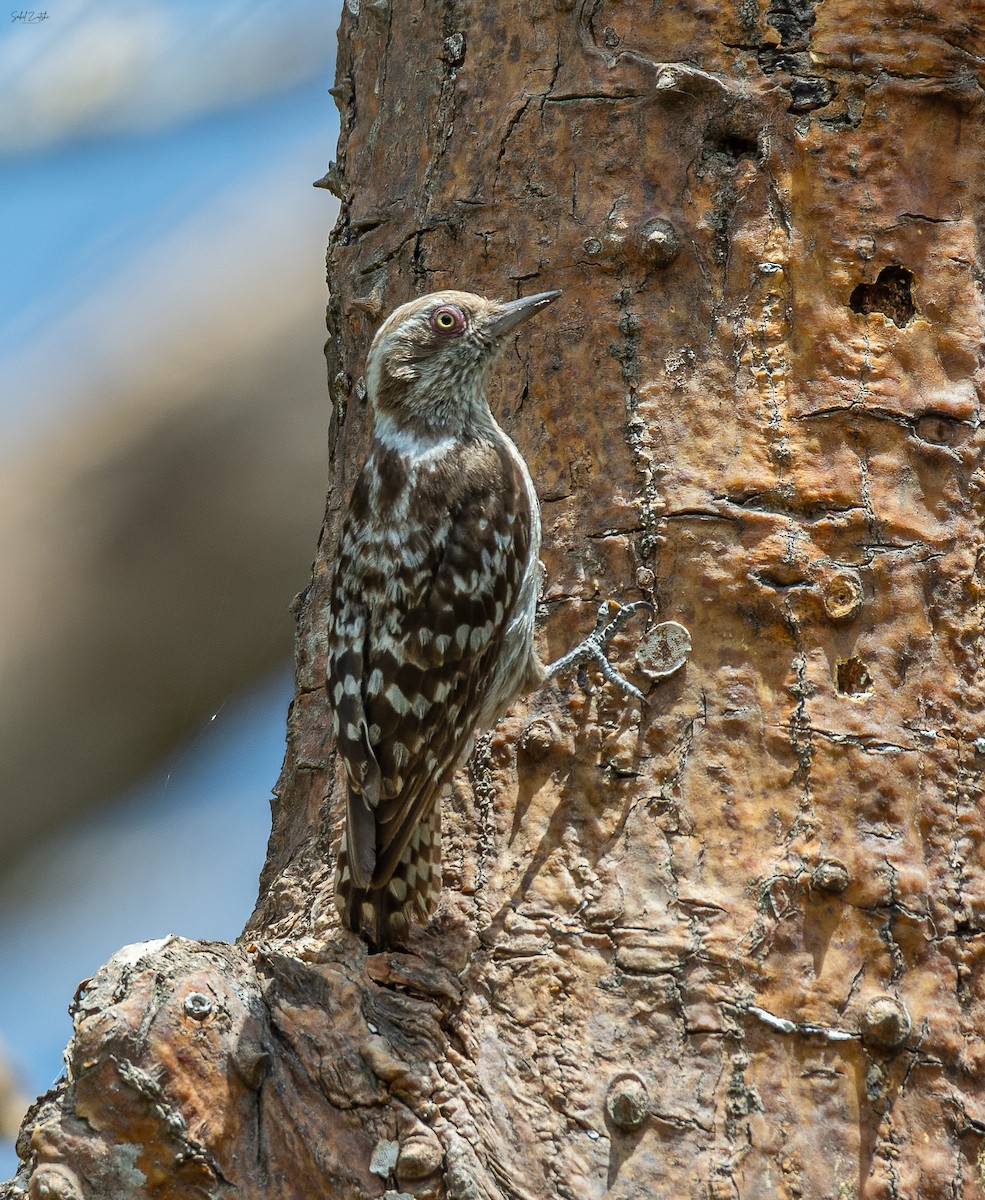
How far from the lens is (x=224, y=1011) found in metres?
3.13

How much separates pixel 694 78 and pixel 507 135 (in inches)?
22.9

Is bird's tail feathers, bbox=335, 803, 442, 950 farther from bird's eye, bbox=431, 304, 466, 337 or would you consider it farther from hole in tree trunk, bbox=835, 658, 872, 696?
bird's eye, bbox=431, 304, 466, 337

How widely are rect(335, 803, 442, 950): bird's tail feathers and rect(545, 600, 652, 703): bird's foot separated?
22.0 inches

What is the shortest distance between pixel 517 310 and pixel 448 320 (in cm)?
38

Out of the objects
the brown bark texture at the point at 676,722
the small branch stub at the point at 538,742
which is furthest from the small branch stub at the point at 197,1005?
the small branch stub at the point at 538,742

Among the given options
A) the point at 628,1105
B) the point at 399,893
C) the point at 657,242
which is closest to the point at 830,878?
the point at 628,1105

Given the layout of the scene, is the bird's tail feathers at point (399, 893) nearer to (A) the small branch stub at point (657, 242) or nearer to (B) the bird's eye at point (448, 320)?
(B) the bird's eye at point (448, 320)

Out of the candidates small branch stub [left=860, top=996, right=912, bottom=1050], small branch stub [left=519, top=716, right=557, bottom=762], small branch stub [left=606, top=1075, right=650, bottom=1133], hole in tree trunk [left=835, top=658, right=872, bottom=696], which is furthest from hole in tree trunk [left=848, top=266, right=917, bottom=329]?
small branch stub [left=606, top=1075, right=650, bottom=1133]

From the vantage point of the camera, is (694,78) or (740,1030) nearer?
(740,1030)

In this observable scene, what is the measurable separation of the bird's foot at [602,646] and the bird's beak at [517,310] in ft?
2.90

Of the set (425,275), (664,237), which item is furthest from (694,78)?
(425,275)

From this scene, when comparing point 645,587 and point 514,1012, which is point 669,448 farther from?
point 514,1012

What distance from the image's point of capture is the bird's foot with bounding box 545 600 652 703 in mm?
3648

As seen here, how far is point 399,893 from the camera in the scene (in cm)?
351
